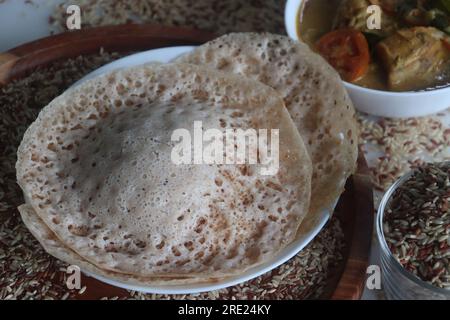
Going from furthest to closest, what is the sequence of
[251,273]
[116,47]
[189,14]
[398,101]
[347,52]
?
[189,14] → [116,47] → [347,52] → [398,101] → [251,273]

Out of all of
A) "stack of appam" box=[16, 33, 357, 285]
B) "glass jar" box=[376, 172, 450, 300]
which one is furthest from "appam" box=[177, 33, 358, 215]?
"glass jar" box=[376, 172, 450, 300]

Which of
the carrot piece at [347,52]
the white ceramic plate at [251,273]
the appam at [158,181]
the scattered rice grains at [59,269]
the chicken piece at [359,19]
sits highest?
the chicken piece at [359,19]

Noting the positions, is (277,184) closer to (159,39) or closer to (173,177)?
(173,177)

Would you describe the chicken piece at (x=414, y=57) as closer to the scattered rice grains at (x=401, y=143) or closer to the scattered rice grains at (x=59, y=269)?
the scattered rice grains at (x=401, y=143)

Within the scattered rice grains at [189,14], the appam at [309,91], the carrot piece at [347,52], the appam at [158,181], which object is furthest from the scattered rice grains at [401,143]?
the scattered rice grains at [189,14]

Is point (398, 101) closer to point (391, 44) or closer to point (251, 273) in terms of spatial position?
point (391, 44)

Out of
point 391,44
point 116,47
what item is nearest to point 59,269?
point 116,47

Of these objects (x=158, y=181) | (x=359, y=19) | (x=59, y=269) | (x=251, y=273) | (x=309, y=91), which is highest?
(x=359, y=19)
